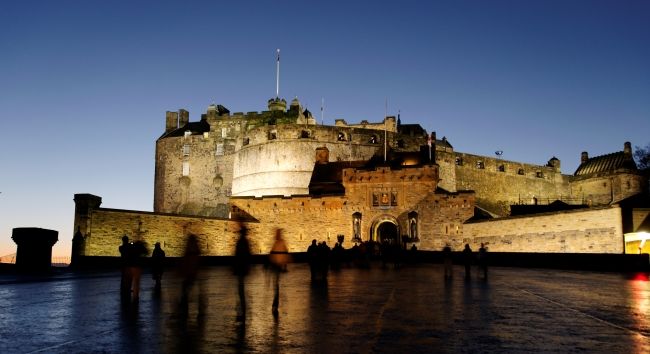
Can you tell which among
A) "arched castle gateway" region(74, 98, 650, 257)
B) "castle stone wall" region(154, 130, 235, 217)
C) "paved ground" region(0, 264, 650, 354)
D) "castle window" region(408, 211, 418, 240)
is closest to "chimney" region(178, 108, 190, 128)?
"arched castle gateway" region(74, 98, 650, 257)

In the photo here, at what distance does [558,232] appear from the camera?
120ft

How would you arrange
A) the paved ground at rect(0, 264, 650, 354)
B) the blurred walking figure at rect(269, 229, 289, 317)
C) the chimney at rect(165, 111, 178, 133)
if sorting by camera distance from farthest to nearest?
1. the chimney at rect(165, 111, 178, 133)
2. the blurred walking figure at rect(269, 229, 289, 317)
3. the paved ground at rect(0, 264, 650, 354)

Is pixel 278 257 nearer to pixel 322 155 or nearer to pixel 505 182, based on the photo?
pixel 322 155

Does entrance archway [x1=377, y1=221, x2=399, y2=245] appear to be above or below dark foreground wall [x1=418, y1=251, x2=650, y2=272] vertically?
above

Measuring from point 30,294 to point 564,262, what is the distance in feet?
66.3

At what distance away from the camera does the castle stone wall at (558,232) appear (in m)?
33.8

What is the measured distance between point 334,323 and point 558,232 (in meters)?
32.7

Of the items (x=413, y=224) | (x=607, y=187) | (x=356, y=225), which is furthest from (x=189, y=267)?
(x=607, y=187)

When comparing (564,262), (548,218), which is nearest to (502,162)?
(548,218)

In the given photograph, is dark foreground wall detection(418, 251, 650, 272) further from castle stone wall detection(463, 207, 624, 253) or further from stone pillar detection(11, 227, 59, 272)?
stone pillar detection(11, 227, 59, 272)

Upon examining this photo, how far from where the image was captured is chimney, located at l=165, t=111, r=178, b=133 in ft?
258

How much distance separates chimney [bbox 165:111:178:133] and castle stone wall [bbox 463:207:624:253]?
1867 inches

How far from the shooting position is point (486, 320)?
745 cm

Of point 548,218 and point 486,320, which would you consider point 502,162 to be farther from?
point 486,320
